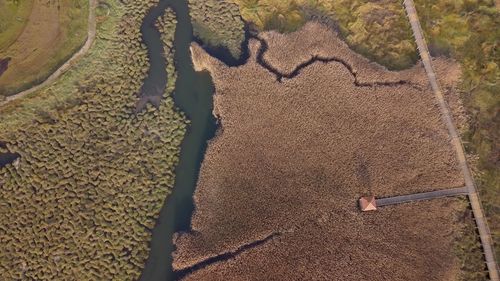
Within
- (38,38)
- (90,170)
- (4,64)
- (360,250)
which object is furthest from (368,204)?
(4,64)

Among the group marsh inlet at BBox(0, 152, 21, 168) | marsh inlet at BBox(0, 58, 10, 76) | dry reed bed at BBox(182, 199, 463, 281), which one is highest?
marsh inlet at BBox(0, 58, 10, 76)

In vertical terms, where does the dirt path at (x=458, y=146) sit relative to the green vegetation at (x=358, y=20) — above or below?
below

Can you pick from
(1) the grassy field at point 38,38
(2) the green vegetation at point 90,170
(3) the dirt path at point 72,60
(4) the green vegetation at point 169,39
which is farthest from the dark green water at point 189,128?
(1) the grassy field at point 38,38

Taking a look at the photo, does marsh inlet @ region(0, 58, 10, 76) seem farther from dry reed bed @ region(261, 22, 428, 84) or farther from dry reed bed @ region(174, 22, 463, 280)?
dry reed bed @ region(261, 22, 428, 84)

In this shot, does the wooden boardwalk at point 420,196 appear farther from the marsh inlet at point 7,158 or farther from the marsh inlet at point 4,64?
the marsh inlet at point 4,64

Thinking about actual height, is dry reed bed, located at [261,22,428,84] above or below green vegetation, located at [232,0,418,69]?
below

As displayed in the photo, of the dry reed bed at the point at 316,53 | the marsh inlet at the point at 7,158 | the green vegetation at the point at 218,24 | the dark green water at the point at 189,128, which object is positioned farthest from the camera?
the green vegetation at the point at 218,24

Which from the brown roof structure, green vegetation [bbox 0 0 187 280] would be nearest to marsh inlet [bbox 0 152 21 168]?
green vegetation [bbox 0 0 187 280]
